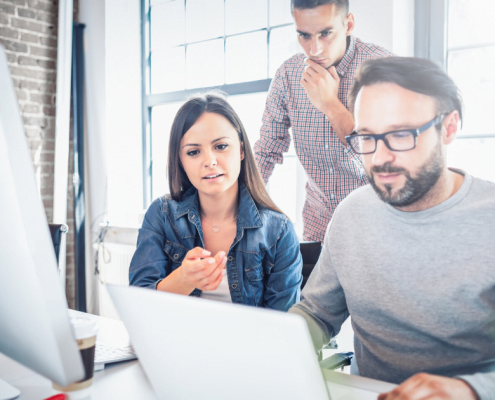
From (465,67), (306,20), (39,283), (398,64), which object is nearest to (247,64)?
(306,20)

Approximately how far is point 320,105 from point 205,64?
4.38 ft

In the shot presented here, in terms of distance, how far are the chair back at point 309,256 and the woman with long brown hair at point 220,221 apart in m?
0.08

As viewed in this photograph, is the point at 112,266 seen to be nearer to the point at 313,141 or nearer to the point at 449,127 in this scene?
the point at 313,141

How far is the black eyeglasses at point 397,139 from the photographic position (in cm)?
107

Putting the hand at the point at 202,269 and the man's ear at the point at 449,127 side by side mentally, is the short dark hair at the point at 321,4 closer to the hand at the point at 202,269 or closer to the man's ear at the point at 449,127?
the man's ear at the point at 449,127

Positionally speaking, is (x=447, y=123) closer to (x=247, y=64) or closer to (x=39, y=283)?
(x=39, y=283)

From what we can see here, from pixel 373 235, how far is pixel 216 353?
0.67m

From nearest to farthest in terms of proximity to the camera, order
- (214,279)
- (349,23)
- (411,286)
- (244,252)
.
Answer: (411,286) < (214,279) < (244,252) < (349,23)

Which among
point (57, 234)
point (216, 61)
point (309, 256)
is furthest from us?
point (216, 61)

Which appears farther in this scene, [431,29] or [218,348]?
[431,29]

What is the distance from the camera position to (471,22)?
6.06 feet

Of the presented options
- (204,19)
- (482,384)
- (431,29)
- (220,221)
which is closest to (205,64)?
(204,19)

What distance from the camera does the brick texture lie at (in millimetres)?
2998

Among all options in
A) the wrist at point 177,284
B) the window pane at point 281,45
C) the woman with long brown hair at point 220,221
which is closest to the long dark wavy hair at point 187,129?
the woman with long brown hair at point 220,221
